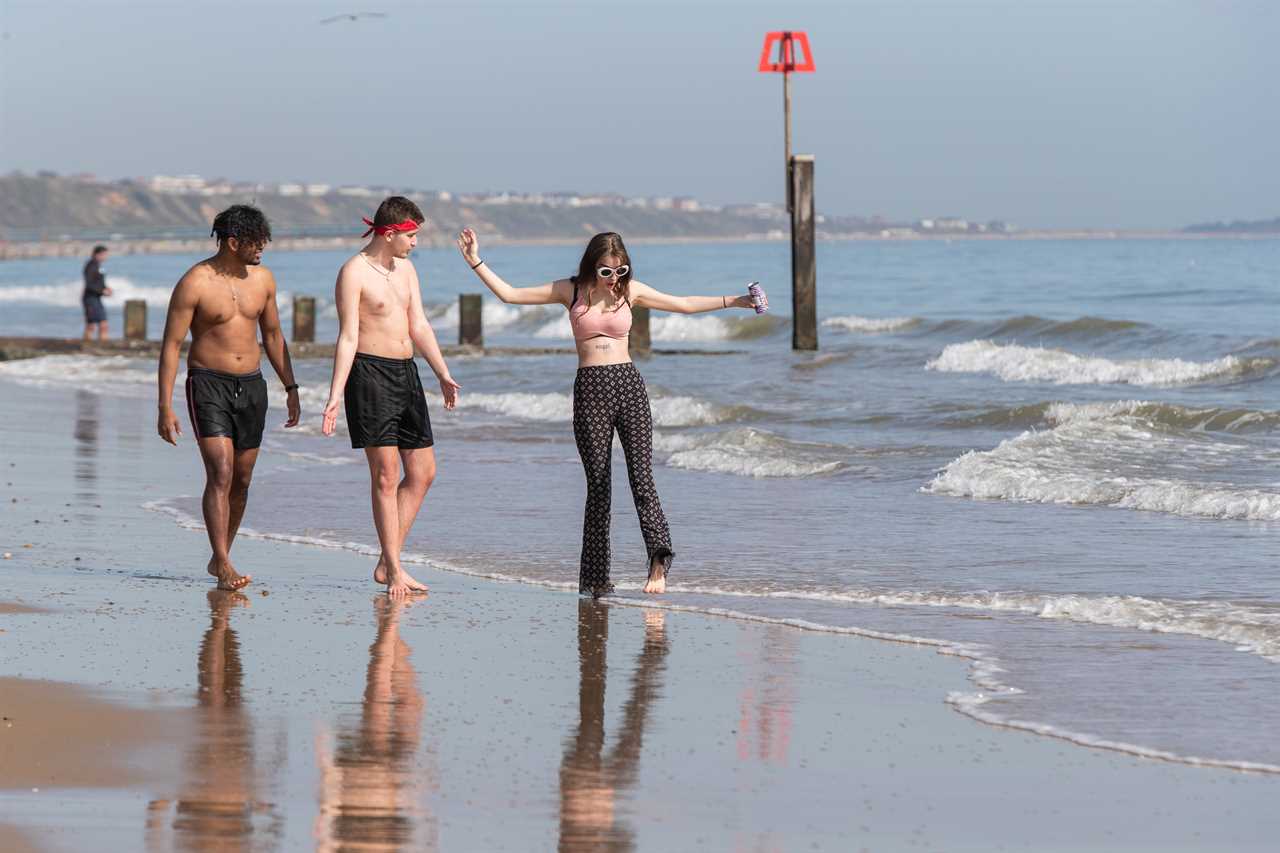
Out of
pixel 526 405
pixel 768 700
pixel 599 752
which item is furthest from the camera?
pixel 526 405

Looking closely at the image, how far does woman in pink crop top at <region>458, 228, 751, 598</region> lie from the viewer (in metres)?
7.44

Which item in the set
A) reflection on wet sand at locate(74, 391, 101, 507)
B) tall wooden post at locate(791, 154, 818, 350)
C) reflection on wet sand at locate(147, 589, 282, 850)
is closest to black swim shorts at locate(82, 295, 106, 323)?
reflection on wet sand at locate(74, 391, 101, 507)

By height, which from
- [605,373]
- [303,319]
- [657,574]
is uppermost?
[303,319]

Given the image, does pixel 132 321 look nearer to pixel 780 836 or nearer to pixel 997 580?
pixel 997 580

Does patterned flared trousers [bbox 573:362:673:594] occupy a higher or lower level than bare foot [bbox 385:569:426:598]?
higher

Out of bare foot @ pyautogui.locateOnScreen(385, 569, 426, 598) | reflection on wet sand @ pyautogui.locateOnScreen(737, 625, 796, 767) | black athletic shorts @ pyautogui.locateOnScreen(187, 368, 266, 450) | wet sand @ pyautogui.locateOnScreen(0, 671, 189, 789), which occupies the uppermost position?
black athletic shorts @ pyautogui.locateOnScreen(187, 368, 266, 450)

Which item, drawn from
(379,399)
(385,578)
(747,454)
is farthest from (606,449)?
(747,454)

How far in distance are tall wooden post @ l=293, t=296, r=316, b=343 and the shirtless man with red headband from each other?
2161 cm

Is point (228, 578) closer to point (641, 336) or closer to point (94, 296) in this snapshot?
point (641, 336)

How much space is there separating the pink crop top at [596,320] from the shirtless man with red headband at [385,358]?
0.61m

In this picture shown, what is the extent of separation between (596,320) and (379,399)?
3.20ft

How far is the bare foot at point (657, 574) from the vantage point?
7.72m

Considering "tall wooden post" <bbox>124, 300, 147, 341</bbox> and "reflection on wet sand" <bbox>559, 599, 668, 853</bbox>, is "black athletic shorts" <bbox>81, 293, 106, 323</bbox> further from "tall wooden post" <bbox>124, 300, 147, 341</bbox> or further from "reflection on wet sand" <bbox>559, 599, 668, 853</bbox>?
→ "reflection on wet sand" <bbox>559, 599, 668, 853</bbox>

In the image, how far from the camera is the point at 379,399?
7.52 metres
